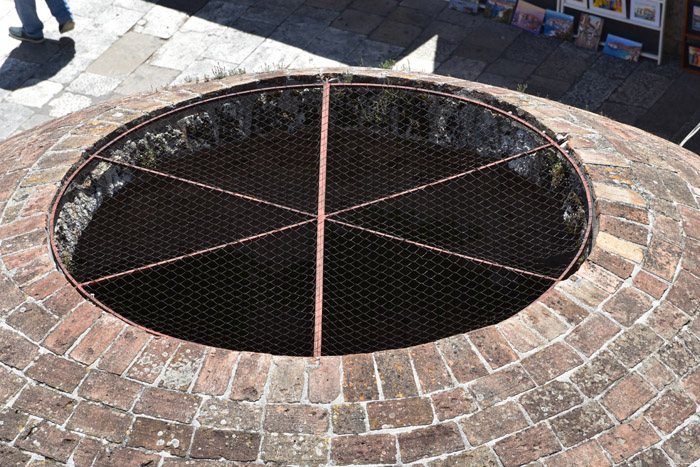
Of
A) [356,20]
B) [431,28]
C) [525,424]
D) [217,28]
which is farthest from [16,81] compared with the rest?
[525,424]

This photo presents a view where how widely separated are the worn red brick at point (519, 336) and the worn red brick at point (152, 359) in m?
1.75

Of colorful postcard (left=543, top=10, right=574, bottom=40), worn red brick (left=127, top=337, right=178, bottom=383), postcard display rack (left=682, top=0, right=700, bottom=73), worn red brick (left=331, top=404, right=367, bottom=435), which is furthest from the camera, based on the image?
colorful postcard (left=543, top=10, right=574, bottom=40)

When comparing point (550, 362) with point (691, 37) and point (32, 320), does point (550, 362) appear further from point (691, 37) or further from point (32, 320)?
point (691, 37)

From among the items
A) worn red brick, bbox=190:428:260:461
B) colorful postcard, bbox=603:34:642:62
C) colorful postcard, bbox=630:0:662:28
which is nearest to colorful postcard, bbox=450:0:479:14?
colorful postcard, bbox=603:34:642:62

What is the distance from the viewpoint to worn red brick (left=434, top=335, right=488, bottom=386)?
4.03 metres

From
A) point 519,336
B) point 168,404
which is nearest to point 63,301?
point 168,404

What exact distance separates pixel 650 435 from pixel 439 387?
102 centimetres

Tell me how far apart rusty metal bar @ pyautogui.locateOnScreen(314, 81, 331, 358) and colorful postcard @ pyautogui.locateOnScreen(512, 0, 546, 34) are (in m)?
4.65

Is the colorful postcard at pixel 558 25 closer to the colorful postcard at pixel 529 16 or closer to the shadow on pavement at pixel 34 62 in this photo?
the colorful postcard at pixel 529 16

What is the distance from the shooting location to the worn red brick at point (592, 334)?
4.16 m

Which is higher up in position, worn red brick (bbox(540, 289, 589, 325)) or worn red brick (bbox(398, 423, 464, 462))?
worn red brick (bbox(540, 289, 589, 325))

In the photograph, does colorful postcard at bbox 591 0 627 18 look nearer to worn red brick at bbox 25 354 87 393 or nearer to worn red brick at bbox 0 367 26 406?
worn red brick at bbox 25 354 87 393

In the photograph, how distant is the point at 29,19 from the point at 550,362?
8.39m

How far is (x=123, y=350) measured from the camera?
4.21m
